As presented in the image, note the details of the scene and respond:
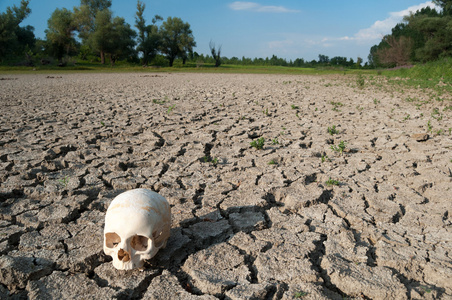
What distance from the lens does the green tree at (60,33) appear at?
35812mm

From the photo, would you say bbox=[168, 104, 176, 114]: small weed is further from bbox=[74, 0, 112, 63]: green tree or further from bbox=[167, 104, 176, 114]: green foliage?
bbox=[74, 0, 112, 63]: green tree

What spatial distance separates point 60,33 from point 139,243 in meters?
40.2

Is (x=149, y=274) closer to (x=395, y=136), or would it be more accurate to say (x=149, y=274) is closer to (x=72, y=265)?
(x=72, y=265)

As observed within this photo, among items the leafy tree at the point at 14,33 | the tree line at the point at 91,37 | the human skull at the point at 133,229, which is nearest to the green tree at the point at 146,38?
the tree line at the point at 91,37

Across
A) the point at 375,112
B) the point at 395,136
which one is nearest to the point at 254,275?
the point at 395,136

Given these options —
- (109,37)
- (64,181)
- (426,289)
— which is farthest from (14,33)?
(426,289)

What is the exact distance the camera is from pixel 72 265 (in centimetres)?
229

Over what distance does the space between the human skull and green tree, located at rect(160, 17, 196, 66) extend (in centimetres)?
4335

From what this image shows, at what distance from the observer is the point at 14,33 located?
102 feet

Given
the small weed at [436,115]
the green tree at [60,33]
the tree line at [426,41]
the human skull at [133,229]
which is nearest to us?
the human skull at [133,229]

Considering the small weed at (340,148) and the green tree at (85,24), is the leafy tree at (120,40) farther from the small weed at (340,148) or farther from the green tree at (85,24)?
the small weed at (340,148)

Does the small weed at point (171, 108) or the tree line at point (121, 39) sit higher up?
the tree line at point (121, 39)

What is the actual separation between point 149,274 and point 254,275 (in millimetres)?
697

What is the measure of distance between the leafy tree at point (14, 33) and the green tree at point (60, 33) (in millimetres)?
2628
